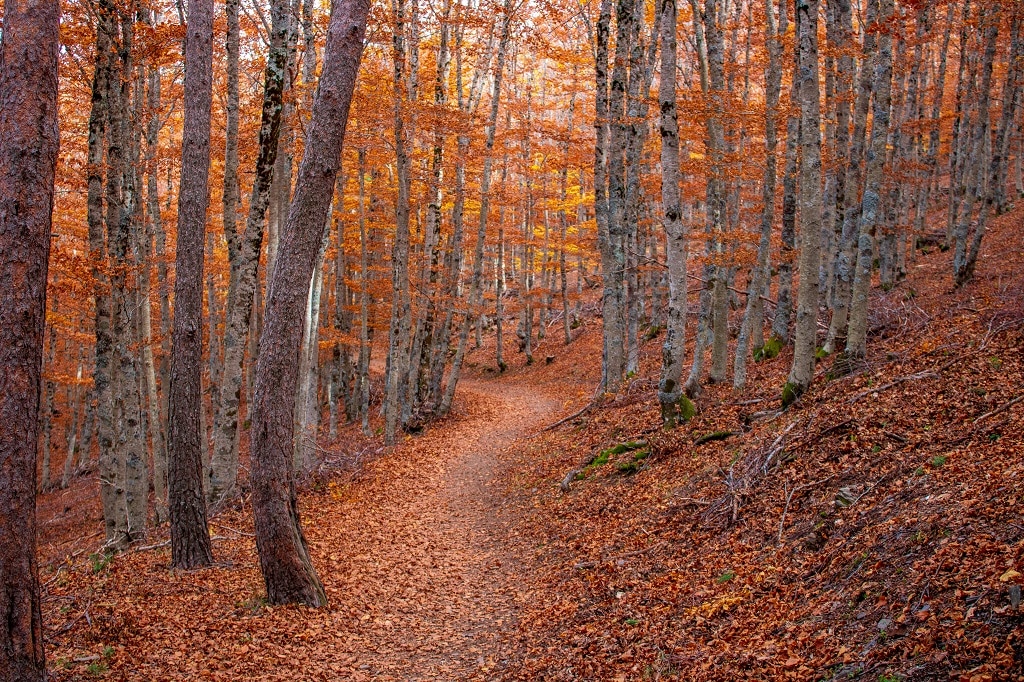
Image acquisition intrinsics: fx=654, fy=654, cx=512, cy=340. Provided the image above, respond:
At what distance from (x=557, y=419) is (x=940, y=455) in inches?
437

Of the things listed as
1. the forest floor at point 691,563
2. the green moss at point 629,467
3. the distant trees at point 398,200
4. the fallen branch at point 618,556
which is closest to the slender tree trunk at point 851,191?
the distant trees at point 398,200

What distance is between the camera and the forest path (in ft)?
18.9

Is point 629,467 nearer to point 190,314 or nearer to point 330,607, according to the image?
point 330,607

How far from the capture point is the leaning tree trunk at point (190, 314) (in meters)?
6.98

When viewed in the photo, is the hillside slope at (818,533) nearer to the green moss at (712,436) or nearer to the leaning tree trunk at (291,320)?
the green moss at (712,436)

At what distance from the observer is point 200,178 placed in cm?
707

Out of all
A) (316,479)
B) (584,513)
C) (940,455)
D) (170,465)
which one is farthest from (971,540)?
(316,479)

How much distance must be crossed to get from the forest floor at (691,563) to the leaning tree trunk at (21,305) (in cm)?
114

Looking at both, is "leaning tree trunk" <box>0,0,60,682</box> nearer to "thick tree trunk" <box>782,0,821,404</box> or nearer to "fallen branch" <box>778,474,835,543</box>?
"fallen branch" <box>778,474,835,543</box>

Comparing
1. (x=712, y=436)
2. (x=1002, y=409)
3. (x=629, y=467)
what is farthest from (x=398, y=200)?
(x=1002, y=409)

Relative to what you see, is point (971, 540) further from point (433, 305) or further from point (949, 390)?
point (433, 305)

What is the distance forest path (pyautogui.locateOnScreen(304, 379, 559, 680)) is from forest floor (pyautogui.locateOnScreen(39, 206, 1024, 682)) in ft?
0.12

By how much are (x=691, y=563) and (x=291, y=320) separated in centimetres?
433

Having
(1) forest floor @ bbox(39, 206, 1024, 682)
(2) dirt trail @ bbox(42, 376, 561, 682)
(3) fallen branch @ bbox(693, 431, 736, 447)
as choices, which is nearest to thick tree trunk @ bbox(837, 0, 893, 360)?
(1) forest floor @ bbox(39, 206, 1024, 682)
